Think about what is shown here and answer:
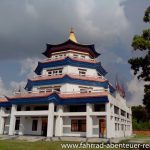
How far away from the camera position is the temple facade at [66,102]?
101 feet

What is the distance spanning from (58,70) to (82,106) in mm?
8876

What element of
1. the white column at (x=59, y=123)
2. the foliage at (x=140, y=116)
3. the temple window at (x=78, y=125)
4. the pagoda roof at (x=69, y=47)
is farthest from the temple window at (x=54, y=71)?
the foliage at (x=140, y=116)

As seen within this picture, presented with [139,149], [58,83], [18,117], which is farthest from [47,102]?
[139,149]

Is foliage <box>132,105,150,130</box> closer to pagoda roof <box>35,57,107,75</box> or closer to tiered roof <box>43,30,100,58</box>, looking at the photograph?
tiered roof <box>43,30,100,58</box>

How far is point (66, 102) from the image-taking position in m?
32.2

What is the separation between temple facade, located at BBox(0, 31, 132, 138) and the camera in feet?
101

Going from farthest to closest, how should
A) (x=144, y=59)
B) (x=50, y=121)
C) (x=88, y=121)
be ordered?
(x=50, y=121), (x=88, y=121), (x=144, y=59)

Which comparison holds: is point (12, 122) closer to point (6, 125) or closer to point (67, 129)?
point (6, 125)

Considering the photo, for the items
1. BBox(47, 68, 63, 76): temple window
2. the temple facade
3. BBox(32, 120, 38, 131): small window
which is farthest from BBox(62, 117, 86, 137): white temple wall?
BBox(47, 68, 63, 76): temple window

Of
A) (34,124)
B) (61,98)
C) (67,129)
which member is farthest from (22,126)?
(61,98)

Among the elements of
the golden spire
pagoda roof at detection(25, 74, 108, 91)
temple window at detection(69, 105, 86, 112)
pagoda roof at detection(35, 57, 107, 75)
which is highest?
the golden spire

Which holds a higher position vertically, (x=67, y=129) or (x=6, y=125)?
(x=6, y=125)

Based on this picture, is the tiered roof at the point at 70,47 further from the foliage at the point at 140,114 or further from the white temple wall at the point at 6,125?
the foliage at the point at 140,114

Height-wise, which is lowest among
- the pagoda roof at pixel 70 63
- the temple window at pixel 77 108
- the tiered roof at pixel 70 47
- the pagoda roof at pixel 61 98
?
the temple window at pixel 77 108
